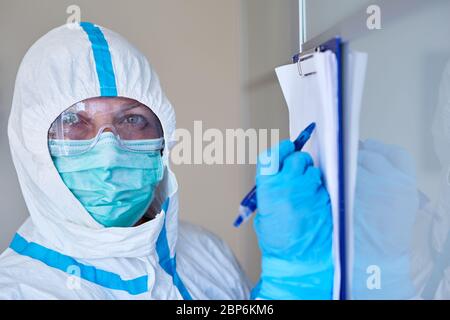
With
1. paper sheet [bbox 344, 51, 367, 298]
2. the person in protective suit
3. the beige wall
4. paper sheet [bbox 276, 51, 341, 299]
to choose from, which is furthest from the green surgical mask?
paper sheet [bbox 344, 51, 367, 298]

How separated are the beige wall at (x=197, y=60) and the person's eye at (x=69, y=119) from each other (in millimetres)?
239

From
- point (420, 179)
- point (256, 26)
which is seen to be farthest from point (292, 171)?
point (256, 26)

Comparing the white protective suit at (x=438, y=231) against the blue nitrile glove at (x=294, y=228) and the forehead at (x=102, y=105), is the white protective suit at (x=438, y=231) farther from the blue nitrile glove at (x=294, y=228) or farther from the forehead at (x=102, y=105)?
the forehead at (x=102, y=105)

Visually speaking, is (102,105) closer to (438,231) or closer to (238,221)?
(238,221)

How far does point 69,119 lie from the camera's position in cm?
94

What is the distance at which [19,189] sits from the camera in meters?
1.09

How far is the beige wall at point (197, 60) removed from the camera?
106 cm

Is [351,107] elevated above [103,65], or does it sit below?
below

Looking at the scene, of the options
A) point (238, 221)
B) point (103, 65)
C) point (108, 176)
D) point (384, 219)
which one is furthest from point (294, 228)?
point (103, 65)

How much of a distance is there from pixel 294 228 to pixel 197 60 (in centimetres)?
67

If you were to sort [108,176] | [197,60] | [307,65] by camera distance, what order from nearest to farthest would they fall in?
[307,65]
[108,176]
[197,60]

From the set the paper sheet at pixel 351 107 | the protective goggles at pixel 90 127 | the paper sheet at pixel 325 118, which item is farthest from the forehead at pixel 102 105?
the paper sheet at pixel 351 107

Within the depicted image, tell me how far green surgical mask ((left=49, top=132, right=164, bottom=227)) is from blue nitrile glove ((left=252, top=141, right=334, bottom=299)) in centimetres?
42

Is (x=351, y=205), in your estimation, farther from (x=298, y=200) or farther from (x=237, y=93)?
(x=237, y=93)
